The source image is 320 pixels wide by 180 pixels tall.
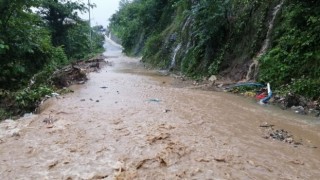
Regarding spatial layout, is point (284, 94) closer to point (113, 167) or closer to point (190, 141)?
point (190, 141)

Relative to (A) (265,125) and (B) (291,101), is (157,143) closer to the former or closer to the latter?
(A) (265,125)

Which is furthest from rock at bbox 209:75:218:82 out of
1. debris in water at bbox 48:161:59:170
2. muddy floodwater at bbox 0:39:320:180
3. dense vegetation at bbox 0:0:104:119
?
debris in water at bbox 48:161:59:170

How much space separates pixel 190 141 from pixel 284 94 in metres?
4.32

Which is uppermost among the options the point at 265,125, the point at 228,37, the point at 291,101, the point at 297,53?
the point at 228,37

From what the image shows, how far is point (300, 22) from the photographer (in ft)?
32.8

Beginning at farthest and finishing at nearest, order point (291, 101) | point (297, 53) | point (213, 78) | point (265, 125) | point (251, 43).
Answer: point (213, 78), point (251, 43), point (297, 53), point (291, 101), point (265, 125)

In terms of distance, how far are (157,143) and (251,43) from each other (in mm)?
8127

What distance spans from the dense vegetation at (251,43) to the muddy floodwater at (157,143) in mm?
1758

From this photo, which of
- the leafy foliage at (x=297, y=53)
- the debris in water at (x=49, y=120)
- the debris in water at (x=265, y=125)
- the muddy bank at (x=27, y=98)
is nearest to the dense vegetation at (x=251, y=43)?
the leafy foliage at (x=297, y=53)

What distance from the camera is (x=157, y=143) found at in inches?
213

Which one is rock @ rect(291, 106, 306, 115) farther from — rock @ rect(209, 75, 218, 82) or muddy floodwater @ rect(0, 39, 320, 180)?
rock @ rect(209, 75, 218, 82)

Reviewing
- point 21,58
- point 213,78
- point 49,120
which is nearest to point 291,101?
point 213,78

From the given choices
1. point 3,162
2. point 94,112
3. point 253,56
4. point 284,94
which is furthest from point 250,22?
point 3,162

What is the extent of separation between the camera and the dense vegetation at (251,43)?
9164mm
